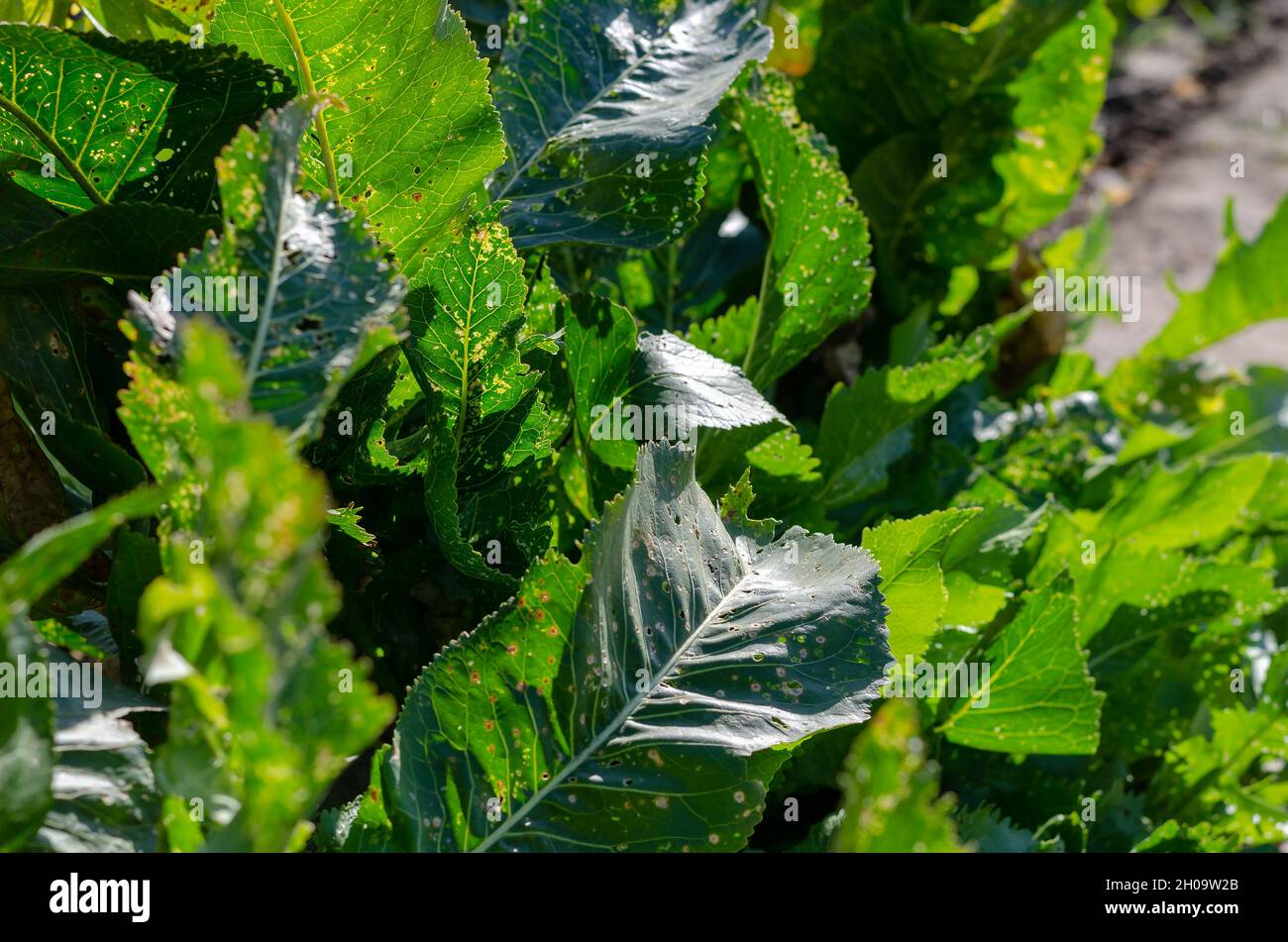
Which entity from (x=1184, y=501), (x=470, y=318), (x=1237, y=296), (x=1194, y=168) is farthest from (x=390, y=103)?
(x=1194, y=168)

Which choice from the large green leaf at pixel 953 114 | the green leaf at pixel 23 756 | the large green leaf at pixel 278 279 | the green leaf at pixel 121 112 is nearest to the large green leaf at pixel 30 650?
the green leaf at pixel 23 756

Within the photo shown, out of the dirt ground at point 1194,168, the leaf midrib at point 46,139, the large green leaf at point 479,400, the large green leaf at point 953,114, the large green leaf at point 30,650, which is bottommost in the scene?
the large green leaf at point 30,650

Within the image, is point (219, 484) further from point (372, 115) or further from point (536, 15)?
point (536, 15)

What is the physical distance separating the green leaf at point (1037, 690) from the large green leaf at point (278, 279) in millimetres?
708

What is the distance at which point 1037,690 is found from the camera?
3.71ft

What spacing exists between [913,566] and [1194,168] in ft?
10.8

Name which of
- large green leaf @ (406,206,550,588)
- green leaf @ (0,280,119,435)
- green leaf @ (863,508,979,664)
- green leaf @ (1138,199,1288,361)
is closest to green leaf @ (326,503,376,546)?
large green leaf @ (406,206,550,588)

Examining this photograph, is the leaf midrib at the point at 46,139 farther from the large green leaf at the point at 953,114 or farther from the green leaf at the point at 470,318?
the large green leaf at the point at 953,114

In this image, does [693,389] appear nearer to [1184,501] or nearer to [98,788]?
[98,788]

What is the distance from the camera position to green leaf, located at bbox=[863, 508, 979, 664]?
0.99 meters

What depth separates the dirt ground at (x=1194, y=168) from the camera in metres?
3.00
